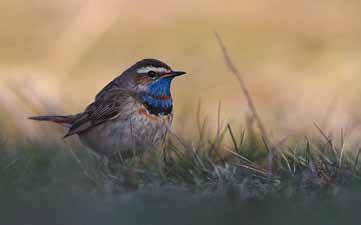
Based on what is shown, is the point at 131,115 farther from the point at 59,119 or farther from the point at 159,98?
the point at 59,119

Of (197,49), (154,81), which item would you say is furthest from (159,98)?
(197,49)

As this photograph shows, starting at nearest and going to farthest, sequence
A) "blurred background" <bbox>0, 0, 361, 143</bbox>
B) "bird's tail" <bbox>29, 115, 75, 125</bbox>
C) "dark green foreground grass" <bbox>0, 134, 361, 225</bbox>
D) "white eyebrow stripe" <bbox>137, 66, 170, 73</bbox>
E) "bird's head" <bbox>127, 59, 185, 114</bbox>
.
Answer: "dark green foreground grass" <bbox>0, 134, 361, 225</bbox>, "bird's head" <bbox>127, 59, 185, 114</bbox>, "white eyebrow stripe" <bbox>137, 66, 170, 73</bbox>, "bird's tail" <bbox>29, 115, 75, 125</bbox>, "blurred background" <bbox>0, 0, 361, 143</bbox>

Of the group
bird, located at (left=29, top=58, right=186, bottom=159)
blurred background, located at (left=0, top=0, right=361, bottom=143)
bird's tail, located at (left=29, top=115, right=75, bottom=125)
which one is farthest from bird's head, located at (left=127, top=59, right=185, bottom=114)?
blurred background, located at (left=0, top=0, right=361, bottom=143)

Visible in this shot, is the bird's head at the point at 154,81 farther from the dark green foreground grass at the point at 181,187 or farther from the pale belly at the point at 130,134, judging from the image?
the dark green foreground grass at the point at 181,187

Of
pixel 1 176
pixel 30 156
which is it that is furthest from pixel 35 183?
pixel 30 156

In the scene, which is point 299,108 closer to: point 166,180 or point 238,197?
point 166,180

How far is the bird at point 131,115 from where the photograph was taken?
835 centimetres

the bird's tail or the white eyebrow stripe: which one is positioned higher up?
the white eyebrow stripe

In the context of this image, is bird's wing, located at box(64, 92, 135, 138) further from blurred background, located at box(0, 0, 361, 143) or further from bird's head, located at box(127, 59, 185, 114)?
blurred background, located at box(0, 0, 361, 143)

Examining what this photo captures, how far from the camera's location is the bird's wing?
28.4 ft

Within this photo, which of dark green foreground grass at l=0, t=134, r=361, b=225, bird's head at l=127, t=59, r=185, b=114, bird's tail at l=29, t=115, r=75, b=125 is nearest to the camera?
dark green foreground grass at l=0, t=134, r=361, b=225

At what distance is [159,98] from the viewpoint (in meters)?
8.71

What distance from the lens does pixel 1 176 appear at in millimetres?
6766

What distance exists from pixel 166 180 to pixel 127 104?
5.53ft
